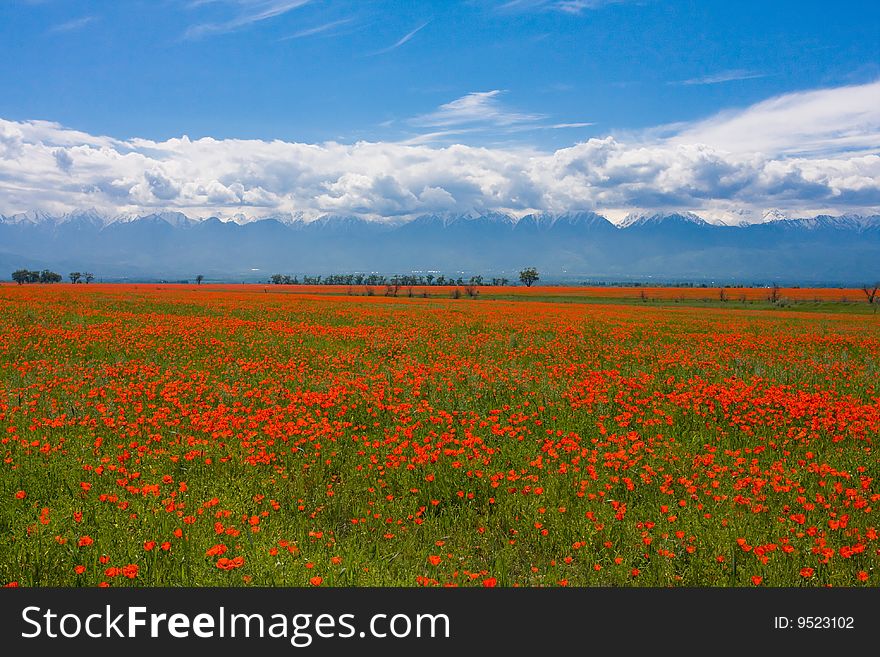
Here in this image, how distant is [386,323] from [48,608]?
2125 centimetres

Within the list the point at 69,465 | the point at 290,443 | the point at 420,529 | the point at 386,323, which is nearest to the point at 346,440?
the point at 290,443

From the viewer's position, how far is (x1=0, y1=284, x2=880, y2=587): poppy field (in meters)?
4.67

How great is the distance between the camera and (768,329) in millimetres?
26203

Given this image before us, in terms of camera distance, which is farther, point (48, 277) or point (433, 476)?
point (48, 277)

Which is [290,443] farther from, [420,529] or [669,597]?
[669,597]

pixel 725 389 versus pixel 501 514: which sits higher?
pixel 725 389

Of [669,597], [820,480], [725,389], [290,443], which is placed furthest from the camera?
[725,389]

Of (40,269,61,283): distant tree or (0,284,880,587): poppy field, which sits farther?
(40,269,61,283): distant tree

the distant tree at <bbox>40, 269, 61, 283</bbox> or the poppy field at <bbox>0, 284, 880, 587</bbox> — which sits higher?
the distant tree at <bbox>40, 269, 61, 283</bbox>

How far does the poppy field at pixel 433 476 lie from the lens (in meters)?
4.67

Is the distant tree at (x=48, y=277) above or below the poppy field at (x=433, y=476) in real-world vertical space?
above

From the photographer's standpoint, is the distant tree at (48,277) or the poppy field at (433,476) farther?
the distant tree at (48,277)

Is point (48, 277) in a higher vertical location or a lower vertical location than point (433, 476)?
higher

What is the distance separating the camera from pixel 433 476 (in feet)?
21.1
